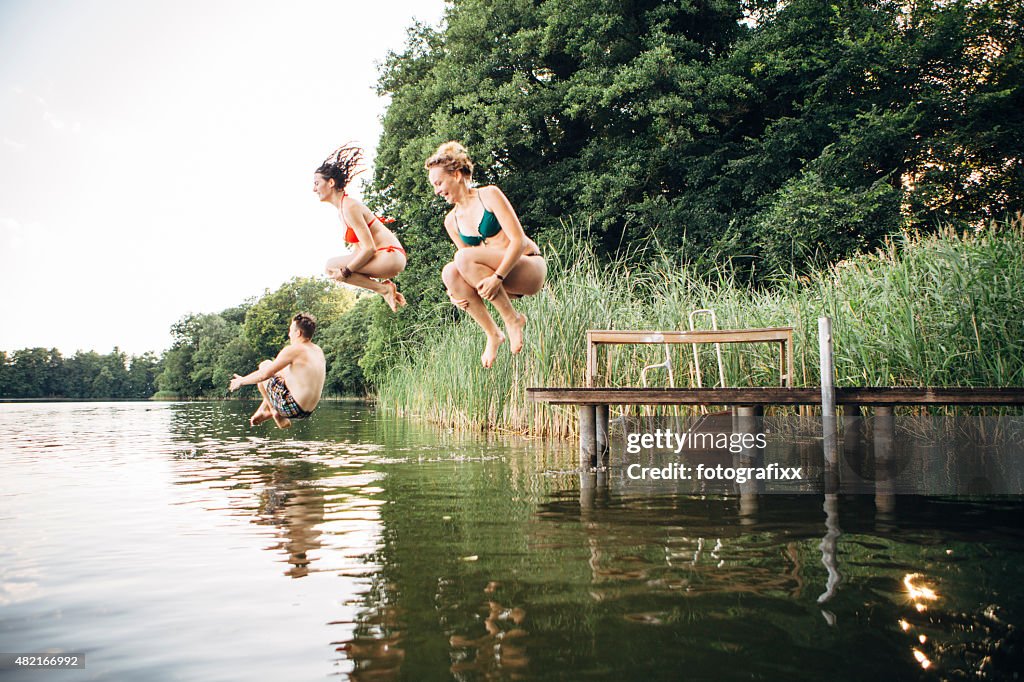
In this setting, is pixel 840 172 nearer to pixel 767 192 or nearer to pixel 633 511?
pixel 767 192

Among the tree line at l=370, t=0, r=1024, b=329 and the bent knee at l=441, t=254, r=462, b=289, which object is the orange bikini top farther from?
the tree line at l=370, t=0, r=1024, b=329

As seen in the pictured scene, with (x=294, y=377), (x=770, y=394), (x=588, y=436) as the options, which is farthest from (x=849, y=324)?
(x=294, y=377)

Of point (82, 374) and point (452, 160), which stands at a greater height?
point (452, 160)

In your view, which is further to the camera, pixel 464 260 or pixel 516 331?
pixel 516 331

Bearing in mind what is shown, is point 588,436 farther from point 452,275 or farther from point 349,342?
point 452,275

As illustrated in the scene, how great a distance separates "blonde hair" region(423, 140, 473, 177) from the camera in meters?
2.47

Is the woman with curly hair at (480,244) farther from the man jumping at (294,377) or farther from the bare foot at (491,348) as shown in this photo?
the man jumping at (294,377)

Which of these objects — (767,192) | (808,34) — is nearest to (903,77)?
(808,34)

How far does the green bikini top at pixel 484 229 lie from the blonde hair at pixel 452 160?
0.37 ft

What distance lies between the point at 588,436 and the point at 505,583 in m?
4.22

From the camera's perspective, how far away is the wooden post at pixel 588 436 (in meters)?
8.35

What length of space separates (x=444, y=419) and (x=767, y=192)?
42.3 ft

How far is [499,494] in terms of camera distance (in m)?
7.73

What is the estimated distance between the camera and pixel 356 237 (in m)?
2.19
